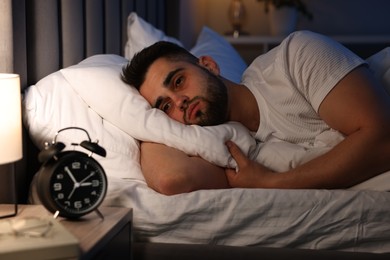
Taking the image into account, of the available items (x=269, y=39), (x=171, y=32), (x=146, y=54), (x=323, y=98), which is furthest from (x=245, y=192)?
(x=269, y=39)

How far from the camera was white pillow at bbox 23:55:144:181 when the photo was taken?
5.13 ft

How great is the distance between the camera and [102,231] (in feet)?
3.93

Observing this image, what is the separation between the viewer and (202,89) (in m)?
1.74

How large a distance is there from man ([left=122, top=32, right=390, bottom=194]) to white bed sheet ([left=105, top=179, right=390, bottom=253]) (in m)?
0.09

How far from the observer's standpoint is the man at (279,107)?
1.49 metres

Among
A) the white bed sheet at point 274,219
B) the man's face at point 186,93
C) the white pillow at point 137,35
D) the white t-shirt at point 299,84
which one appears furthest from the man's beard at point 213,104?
the white pillow at point 137,35

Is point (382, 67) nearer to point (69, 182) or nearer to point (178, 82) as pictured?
point (178, 82)

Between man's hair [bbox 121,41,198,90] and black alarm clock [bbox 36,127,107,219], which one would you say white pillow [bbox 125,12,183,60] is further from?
black alarm clock [bbox 36,127,107,219]

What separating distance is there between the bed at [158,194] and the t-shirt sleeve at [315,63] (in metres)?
0.15

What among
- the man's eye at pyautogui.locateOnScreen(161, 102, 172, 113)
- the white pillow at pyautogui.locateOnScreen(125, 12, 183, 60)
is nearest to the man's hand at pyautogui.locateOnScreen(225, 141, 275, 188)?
the man's eye at pyautogui.locateOnScreen(161, 102, 172, 113)

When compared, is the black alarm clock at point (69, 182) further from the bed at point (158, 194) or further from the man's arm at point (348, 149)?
the man's arm at point (348, 149)

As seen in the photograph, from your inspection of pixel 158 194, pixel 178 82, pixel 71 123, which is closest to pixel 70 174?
pixel 158 194

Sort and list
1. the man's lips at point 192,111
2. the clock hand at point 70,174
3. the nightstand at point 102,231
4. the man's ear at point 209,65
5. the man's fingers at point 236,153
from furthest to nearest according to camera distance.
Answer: the man's ear at point 209,65
the man's lips at point 192,111
the man's fingers at point 236,153
the clock hand at point 70,174
the nightstand at point 102,231

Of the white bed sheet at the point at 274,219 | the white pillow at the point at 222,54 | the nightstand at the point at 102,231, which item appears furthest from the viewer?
the white pillow at the point at 222,54
